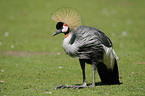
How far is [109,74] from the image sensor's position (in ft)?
24.6

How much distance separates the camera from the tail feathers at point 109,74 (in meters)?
7.49

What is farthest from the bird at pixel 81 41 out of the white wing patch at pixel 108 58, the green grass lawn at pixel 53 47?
the green grass lawn at pixel 53 47

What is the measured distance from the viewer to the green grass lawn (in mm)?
7367

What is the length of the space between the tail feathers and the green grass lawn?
0.25 m

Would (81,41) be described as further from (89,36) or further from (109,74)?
(109,74)

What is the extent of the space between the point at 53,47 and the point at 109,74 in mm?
7168

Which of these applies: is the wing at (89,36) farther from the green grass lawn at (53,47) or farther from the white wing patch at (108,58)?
the green grass lawn at (53,47)

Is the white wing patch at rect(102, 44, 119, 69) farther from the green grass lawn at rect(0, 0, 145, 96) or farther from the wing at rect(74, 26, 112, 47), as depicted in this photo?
the green grass lawn at rect(0, 0, 145, 96)

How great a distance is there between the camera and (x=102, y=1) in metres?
23.7

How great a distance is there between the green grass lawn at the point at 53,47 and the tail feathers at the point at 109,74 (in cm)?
25

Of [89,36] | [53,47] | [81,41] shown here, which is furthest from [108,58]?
[53,47]

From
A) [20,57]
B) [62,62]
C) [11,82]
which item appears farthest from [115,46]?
[11,82]

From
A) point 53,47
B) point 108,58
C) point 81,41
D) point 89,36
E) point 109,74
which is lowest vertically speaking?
point 109,74

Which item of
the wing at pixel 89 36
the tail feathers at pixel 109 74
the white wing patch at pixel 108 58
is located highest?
the wing at pixel 89 36
